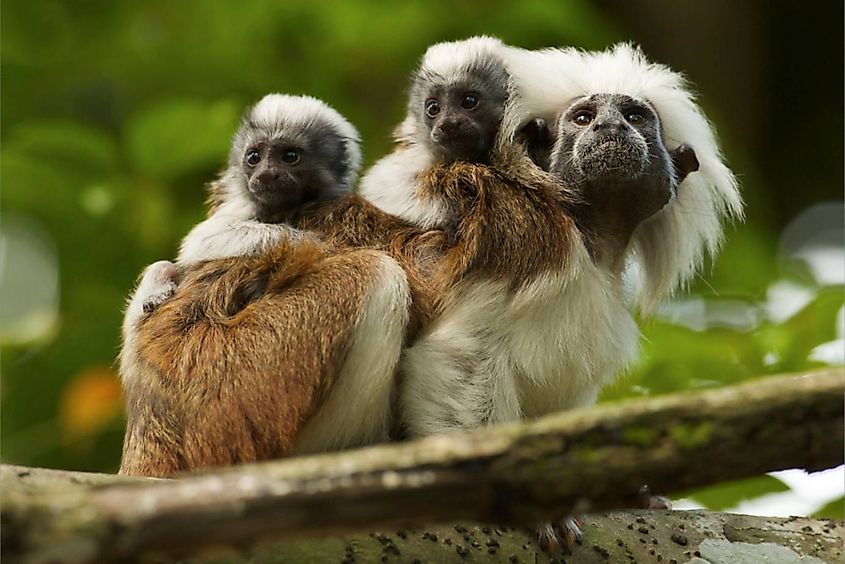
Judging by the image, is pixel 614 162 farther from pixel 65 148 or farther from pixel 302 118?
pixel 65 148

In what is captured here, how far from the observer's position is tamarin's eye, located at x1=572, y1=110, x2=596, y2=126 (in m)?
4.54

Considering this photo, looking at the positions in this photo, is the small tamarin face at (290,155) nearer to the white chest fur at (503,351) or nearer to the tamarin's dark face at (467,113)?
the tamarin's dark face at (467,113)

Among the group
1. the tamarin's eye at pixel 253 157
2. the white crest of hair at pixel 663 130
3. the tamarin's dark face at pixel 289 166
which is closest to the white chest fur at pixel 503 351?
the white crest of hair at pixel 663 130

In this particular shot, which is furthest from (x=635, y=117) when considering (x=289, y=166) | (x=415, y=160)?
(x=289, y=166)

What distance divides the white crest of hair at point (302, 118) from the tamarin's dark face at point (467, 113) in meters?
0.64

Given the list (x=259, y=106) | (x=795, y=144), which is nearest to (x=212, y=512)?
(x=259, y=106)

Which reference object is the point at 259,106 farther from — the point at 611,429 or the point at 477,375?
the point at 611,429

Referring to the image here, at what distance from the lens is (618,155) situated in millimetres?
4312

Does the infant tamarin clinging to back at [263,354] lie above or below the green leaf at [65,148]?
below

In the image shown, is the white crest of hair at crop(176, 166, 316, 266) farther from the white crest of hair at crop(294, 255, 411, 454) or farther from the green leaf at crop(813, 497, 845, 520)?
the green leaf at crop(813, 497, 845, 520)

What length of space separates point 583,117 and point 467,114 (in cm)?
55

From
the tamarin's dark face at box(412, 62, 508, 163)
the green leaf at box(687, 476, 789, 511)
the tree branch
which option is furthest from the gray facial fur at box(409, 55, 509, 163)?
the tree branch

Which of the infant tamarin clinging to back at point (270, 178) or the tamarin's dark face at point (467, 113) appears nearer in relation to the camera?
the infant tamarin clinging to back at point (270, 178)

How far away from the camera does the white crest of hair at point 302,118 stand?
18.1 feet
